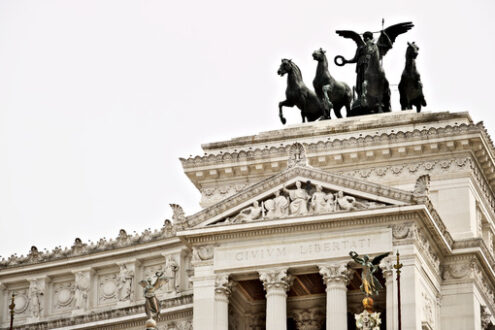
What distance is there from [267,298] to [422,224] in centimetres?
670

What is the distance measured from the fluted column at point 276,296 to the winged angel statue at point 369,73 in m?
13.6

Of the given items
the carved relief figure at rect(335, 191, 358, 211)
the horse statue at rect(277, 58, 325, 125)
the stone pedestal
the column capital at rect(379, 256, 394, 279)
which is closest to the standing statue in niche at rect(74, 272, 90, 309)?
the horse statue at rect(277, 58, 325, 125)

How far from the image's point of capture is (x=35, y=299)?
76.6 meters

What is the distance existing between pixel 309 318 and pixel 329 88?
13002 mm

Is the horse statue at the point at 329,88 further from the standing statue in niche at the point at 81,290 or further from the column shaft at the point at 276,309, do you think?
the column shaft at the point at 276,309

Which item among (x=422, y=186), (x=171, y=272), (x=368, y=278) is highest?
(x=422, y=186)

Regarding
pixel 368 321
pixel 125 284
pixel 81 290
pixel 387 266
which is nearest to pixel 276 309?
pixel 387 266

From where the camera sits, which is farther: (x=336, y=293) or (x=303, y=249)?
(x=303, y=249)

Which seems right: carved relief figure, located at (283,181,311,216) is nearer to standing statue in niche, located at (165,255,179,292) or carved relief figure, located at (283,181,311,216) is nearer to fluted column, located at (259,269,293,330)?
fluted column, located at (259,269,293,330)

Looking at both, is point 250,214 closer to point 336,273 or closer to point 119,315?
point 336,273

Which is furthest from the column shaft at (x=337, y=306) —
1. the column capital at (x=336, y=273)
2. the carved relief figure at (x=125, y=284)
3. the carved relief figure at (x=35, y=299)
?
the carved relief figure at (x=35, y=299)

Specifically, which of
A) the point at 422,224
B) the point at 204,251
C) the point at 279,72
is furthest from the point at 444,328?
the point at 279,72

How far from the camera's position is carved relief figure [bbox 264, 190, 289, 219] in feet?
219

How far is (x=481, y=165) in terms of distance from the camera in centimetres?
7438
